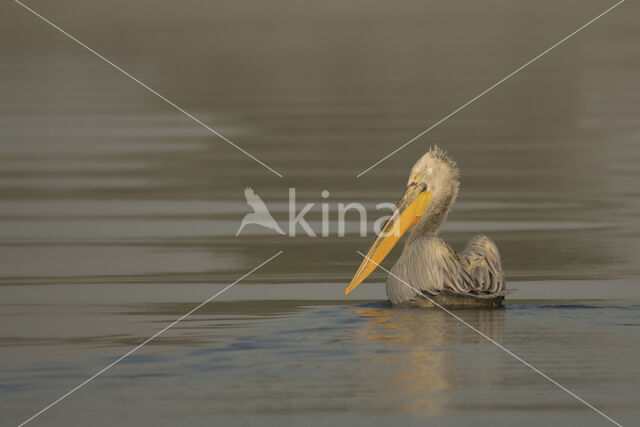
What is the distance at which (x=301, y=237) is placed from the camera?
12086 mm

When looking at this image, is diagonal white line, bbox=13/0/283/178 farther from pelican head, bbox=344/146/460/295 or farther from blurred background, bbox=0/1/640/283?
pelican head, bbox=344/146/460/295

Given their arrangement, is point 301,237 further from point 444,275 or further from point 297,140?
point 297,140

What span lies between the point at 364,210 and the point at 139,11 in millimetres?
25725

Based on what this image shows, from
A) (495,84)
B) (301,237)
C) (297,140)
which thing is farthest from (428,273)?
(495,84)

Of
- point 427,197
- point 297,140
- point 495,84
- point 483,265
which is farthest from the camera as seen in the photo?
point 495,84

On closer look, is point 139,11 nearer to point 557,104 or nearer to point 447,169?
point 557,104

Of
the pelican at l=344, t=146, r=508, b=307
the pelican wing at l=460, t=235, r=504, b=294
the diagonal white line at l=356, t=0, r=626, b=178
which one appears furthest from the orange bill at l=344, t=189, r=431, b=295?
the diagonal white line at l=356, t=0, r=626, b=178

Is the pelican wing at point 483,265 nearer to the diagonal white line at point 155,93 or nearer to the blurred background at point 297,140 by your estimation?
the blurred background at point 297,140

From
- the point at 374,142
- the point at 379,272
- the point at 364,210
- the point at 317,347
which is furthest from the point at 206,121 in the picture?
the point at 317,347

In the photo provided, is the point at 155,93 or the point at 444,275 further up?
the point at 155,93

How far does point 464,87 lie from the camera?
71.5ft

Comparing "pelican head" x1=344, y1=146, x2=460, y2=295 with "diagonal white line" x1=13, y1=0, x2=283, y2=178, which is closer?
"pelican head" x1=344, y1=146, x2=460, y2=295

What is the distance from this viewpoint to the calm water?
707 cm

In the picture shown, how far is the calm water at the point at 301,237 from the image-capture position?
23.2ft
